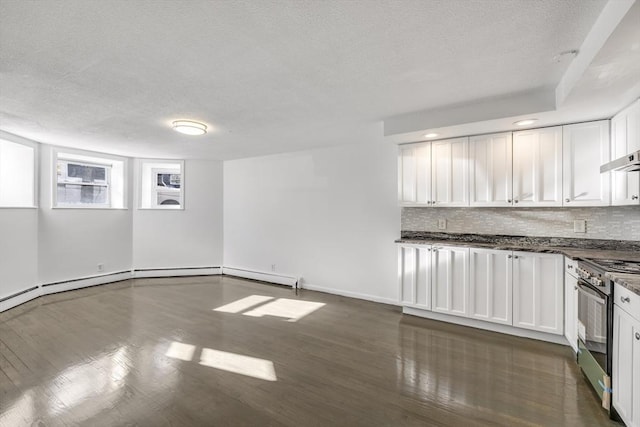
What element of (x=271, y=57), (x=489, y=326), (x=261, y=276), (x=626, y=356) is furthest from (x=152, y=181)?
(x=626, y=356)

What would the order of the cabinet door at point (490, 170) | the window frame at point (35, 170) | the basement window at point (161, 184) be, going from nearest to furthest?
1. the cabinet door at point (490, 170)
2. the window frame at point (35, 170)
3. the basement window at point (161, 184)

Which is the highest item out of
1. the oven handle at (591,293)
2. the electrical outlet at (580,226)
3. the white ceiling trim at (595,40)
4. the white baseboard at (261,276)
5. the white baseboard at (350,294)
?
the white ceiling trim at (595,40)

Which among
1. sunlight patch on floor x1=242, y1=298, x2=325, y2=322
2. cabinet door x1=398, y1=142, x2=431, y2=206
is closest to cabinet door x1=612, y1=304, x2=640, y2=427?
cabinet door x1=398, y1=142, x2=431, y2=206

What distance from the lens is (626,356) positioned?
1.74 meters

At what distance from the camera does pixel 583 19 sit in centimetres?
167

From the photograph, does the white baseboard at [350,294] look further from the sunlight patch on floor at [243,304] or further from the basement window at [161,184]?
the basement window at [161,184]

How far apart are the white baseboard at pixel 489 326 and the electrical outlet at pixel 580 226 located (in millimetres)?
1139

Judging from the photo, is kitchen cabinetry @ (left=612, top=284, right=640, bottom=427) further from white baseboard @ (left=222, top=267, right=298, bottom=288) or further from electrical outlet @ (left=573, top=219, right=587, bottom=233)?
white baseboard @ (left=222, top=267, right=298, bottom=288)

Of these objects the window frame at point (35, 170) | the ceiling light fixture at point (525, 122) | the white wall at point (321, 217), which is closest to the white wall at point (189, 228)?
the white wall at point (321, 217)

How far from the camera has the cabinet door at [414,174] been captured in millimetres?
3822

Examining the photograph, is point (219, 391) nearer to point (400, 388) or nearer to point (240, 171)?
point (400, 388)

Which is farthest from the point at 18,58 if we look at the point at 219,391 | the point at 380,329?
the point at 380,329

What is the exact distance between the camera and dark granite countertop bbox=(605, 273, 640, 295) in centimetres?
163

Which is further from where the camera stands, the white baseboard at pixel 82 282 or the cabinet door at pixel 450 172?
the white baseboard at pixel 82 282
